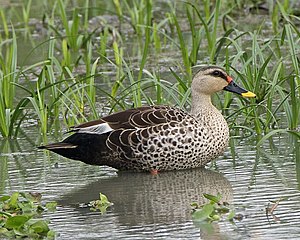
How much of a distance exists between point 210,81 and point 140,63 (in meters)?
3.41

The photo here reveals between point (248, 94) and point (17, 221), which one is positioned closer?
point (17, 221)

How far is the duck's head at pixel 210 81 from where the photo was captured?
7941 mm

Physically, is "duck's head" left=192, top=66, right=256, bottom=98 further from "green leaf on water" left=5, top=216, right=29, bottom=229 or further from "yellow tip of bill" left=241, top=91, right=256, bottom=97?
"green leaf on water" left=5, top=216, right=29, bottom=229

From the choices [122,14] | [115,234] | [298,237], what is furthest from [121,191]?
[122,14]

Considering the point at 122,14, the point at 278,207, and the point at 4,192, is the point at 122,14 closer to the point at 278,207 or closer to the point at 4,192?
the point at 4,192

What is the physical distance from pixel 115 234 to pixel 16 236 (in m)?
0.55

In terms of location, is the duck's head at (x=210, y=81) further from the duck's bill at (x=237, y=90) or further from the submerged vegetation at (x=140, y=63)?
the submerged vegetation at (x=140, y=63)

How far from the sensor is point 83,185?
727 centimetres

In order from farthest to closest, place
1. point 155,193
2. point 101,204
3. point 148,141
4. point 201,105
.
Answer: point 201,105, point 148,141, point 155,193, point 101,204

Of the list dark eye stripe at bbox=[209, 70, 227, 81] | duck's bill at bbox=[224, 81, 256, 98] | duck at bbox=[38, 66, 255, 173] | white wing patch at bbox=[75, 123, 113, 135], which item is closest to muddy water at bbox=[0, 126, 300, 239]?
duck at bbox=[38, 66, 255, 173]

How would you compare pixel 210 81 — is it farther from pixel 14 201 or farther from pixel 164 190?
pixel 14 201

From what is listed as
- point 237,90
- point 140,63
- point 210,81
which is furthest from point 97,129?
point 140,63

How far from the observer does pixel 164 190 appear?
705 centimetres

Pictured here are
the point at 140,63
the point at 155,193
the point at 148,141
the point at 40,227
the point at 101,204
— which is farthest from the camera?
the point at 140,63
